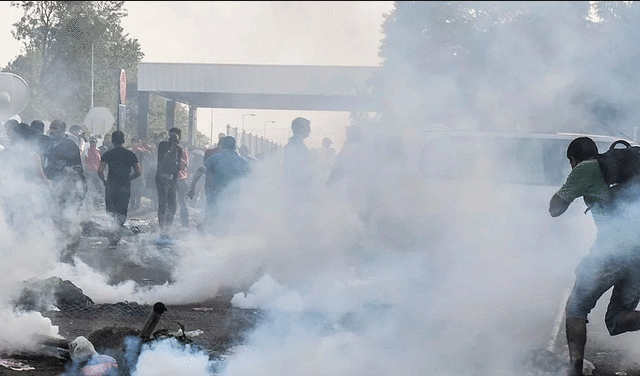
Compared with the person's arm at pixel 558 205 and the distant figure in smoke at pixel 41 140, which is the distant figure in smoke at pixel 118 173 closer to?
the distant figure in smoke at pixel 41 140

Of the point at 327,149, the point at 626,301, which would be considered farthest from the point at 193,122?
the point at 626,301

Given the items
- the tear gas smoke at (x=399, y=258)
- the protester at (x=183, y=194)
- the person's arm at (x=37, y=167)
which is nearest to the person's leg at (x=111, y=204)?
the tear gas smoke at (x=399, y=258)

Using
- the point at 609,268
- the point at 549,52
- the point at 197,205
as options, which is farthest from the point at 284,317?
the point at 197,205

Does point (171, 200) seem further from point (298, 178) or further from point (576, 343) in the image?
point (576, 343)

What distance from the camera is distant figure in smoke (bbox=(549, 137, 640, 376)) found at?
4773 mm

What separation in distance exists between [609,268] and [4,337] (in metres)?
3.33

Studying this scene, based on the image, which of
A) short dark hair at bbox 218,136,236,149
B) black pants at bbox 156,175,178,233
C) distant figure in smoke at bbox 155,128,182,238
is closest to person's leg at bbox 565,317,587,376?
short dark hair at bbox 218,136,236,149

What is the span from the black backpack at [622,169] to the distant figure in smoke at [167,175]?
27.3 ft

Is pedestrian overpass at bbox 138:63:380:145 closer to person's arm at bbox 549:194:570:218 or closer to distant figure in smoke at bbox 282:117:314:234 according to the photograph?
distant figure in smoke at bbox 282:117:314:234

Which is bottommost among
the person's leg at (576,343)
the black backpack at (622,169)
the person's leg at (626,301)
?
the person's leg at (576,343)

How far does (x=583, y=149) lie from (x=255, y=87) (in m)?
17.8

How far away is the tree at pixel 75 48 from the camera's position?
13.6 m

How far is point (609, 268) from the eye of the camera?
15.7 feet

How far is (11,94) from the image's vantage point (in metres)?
11.6
